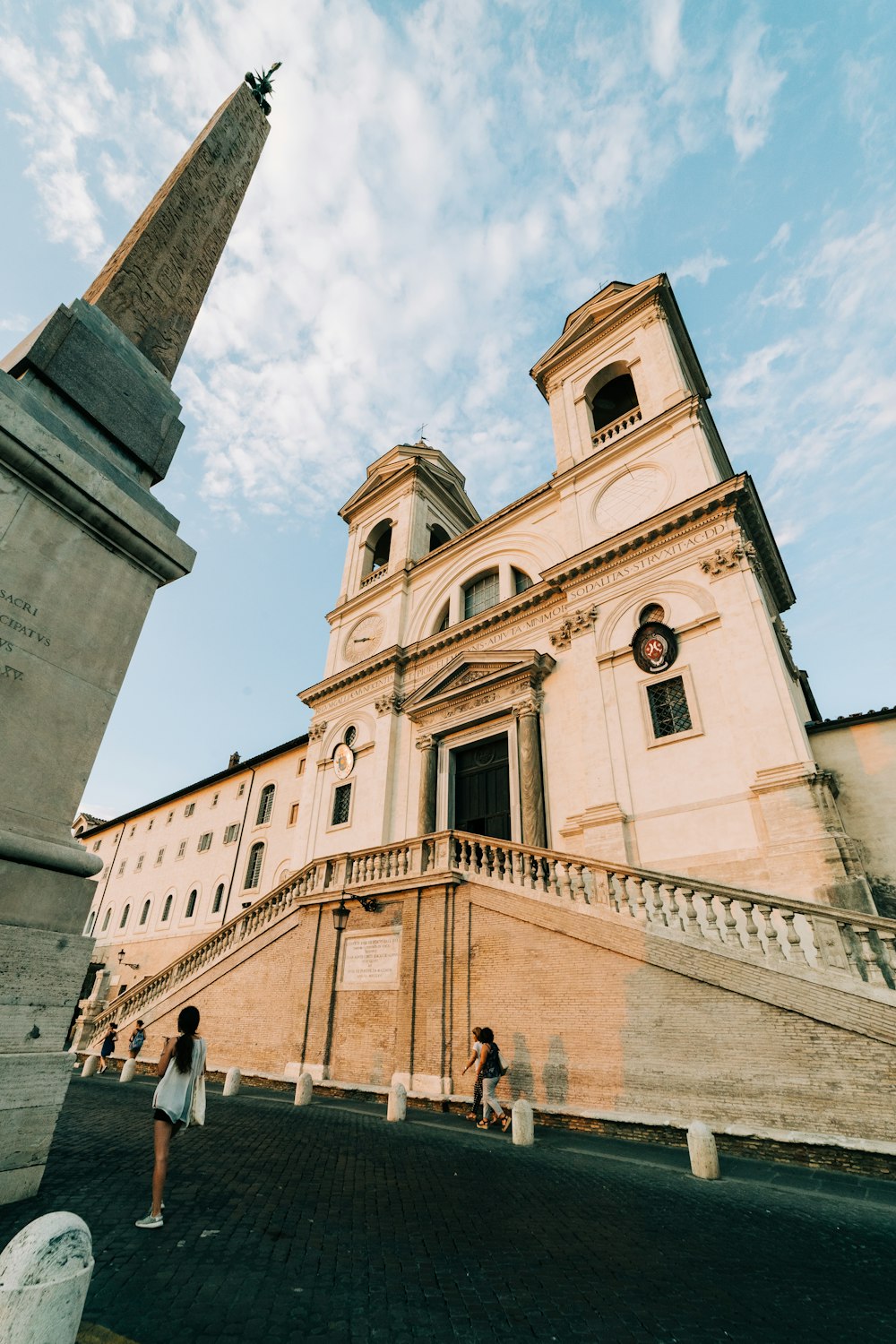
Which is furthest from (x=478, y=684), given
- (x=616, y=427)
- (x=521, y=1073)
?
(x=521, y=1073)

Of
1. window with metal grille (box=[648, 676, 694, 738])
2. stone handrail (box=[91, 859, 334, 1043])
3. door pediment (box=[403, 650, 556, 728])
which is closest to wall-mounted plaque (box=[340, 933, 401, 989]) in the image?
stone handrail (box=[91, 859, 334, 1043])

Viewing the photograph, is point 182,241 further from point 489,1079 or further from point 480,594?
point 480,594

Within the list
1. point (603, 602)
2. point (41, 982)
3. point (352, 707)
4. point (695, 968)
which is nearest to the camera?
point (41, 982)

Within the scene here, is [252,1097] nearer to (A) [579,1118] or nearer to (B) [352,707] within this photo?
(A) [579,1118]

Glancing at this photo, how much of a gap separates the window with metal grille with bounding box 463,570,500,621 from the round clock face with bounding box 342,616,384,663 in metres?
3.68

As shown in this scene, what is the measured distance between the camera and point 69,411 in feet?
15.5

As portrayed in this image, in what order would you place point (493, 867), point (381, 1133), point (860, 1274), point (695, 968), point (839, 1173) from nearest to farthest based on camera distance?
point (860, 1274), point (839, 1173), point (381, 1133), point (695, 968), point (493, 867)

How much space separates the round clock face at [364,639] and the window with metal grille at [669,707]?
37.9 ft

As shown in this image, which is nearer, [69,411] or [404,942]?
[69,411]

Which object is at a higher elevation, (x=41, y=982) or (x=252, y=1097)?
(x=41, y=982)

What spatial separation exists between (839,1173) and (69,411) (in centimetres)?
1065

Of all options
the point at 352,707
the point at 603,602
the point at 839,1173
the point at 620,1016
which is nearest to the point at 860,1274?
the point at 839,1173

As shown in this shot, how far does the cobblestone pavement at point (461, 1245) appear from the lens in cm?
301

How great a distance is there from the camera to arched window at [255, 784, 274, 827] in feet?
93.2
